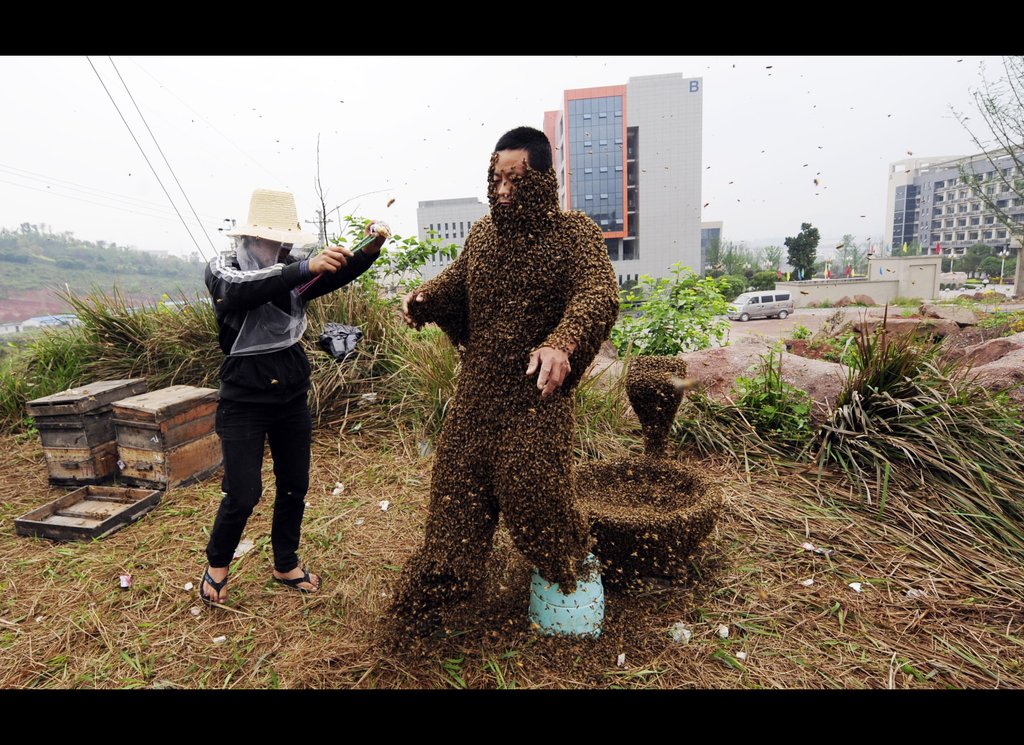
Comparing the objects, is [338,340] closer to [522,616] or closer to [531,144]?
[531,144]

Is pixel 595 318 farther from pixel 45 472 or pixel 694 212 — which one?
pixel 694 212

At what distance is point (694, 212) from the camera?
18.9 meters

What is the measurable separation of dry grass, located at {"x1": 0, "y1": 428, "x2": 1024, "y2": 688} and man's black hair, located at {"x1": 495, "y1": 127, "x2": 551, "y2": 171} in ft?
5.95

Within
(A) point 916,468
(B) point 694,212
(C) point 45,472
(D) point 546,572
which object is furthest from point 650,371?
(B) point 694,212

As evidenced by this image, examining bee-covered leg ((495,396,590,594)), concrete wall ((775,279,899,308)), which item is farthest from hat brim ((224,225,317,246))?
concrete wall ((775,279,899,308))

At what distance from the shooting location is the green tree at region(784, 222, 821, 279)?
71.6ft

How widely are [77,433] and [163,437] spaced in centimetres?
73

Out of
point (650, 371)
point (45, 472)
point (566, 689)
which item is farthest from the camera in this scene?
point (45, 472)

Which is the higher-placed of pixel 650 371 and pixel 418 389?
pixel 650 371

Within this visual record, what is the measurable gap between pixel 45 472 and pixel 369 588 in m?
3.42

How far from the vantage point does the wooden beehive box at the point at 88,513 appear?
3203 mm

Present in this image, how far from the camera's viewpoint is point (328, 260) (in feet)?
6.86

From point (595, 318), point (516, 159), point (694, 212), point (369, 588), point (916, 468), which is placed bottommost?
point (369, 588)

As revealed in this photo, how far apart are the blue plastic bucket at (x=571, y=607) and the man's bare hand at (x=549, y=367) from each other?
0.89 meters
